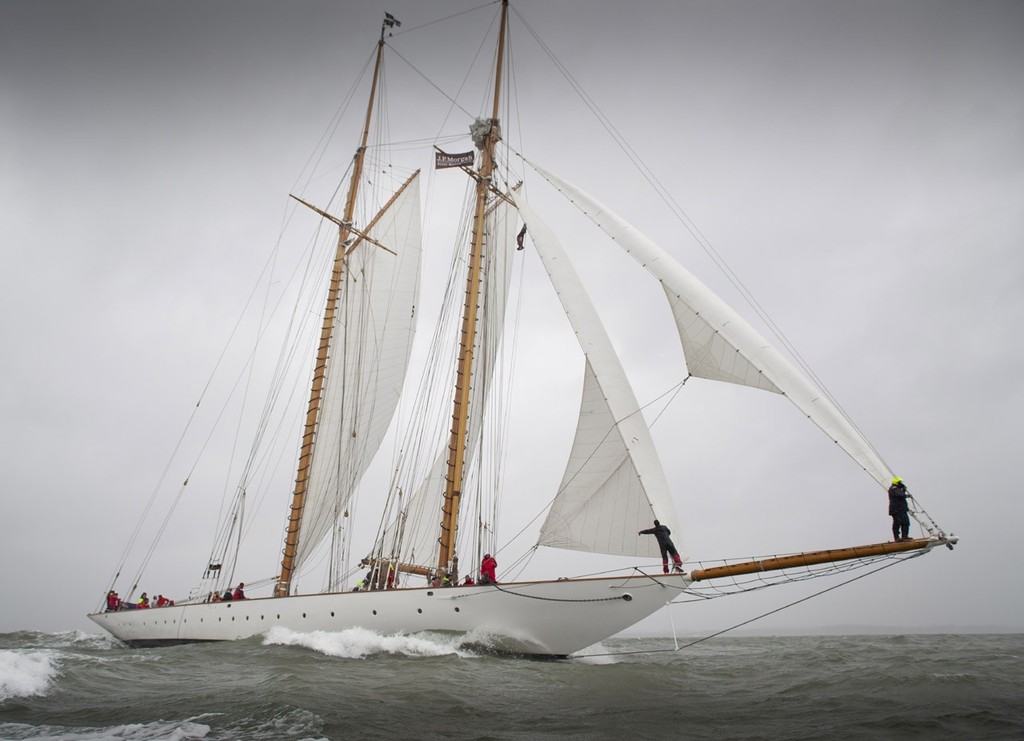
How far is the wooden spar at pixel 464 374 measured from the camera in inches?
736

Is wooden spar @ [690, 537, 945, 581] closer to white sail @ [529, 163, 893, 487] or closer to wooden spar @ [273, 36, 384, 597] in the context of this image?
white sail @ [529, 163, 893, 487]

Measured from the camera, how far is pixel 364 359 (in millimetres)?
29453

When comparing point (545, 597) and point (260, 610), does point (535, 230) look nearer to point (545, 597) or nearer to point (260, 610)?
point (545, 597)

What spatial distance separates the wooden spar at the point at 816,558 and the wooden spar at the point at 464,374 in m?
8.37

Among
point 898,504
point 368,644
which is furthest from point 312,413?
point 898,504

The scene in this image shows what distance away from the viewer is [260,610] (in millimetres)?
20438

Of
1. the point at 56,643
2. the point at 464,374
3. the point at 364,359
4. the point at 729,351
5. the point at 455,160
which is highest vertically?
the point at 455,160

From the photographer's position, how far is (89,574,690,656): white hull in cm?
1372

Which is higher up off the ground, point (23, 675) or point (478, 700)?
point (23, 675)

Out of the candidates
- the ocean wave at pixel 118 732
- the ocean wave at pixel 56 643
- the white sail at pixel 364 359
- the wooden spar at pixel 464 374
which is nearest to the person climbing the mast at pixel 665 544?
the wooden spar at pixel 464 374

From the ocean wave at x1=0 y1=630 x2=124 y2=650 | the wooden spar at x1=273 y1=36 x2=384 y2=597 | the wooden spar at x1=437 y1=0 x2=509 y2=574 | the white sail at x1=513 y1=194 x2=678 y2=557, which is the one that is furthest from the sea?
the ocean wave at x1=0 y1=630 x2=124 y2=650

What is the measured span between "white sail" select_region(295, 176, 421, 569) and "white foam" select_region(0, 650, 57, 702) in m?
13.5

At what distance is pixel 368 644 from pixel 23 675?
783 cm

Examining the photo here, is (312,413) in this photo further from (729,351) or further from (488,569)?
(729,351)
